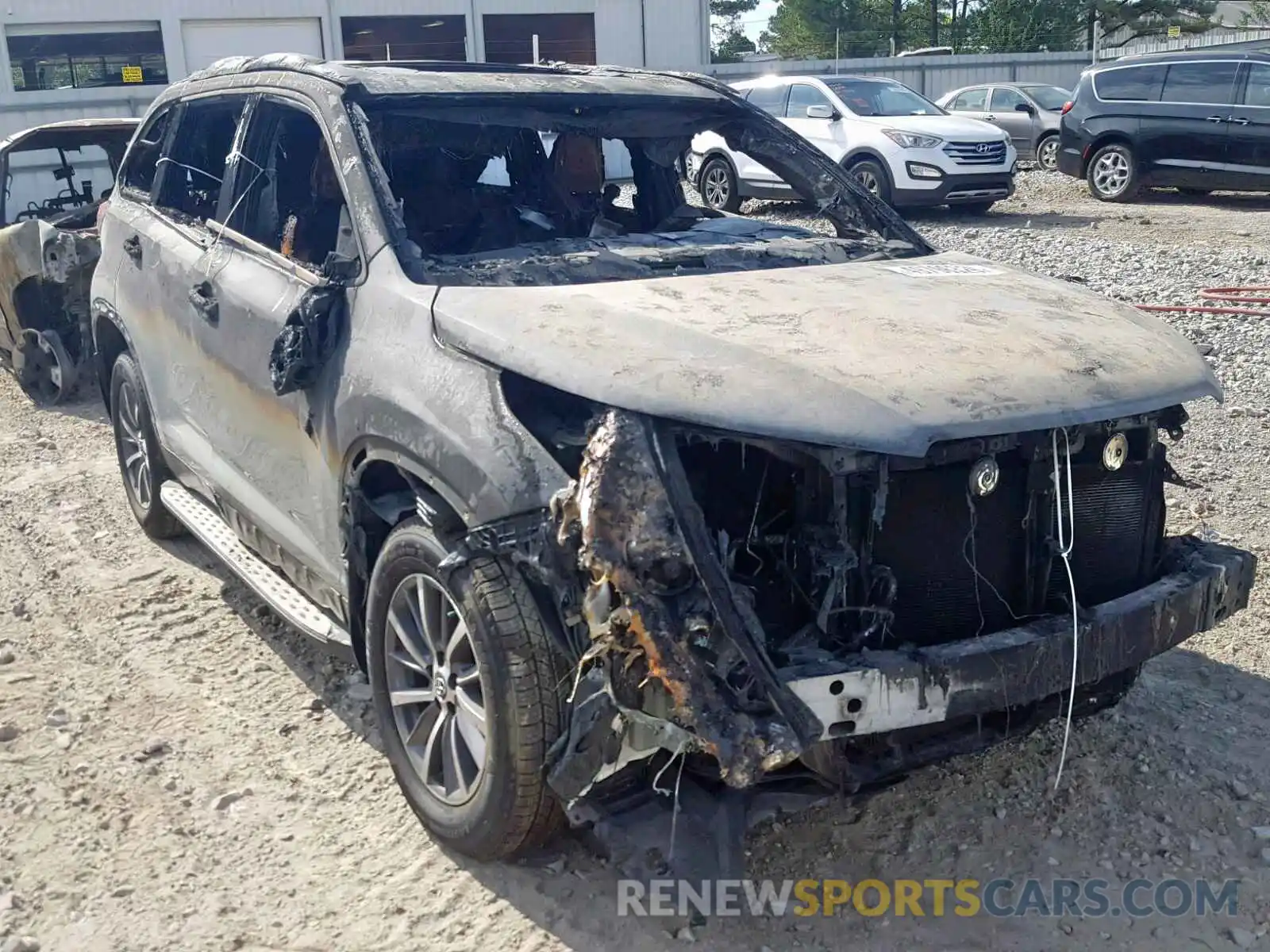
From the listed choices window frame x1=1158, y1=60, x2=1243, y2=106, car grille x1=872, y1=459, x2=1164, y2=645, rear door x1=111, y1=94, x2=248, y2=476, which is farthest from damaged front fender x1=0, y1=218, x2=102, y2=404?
window frame x1=1158, y1=60, x2=1243, y2=106

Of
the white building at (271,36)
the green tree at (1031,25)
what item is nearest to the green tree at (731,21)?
the green tree at (1031,25)

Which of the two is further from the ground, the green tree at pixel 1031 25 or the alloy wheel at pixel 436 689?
the green tree at pixel 1031 25

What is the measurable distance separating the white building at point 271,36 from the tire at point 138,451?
52.1 ft

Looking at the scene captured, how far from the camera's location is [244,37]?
2359 centimetres

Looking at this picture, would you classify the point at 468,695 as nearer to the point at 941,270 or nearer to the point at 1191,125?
the point at 941,270

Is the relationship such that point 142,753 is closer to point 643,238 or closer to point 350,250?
point 350,250

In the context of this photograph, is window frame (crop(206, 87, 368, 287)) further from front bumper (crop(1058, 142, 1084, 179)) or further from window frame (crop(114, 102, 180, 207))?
front bumper (crop(1058, 142, 1084, 179))

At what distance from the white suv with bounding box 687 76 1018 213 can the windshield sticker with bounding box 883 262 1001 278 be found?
9523mm

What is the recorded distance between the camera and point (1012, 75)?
2812 centimetres

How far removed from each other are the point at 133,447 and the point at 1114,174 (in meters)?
13.5

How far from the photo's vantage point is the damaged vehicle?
7.74 metres

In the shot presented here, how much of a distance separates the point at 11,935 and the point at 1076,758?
2.79 meters

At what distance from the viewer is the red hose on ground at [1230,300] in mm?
8555

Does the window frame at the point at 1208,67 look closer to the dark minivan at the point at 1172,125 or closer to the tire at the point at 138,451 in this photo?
the dark minivan at the point at 1172,125
